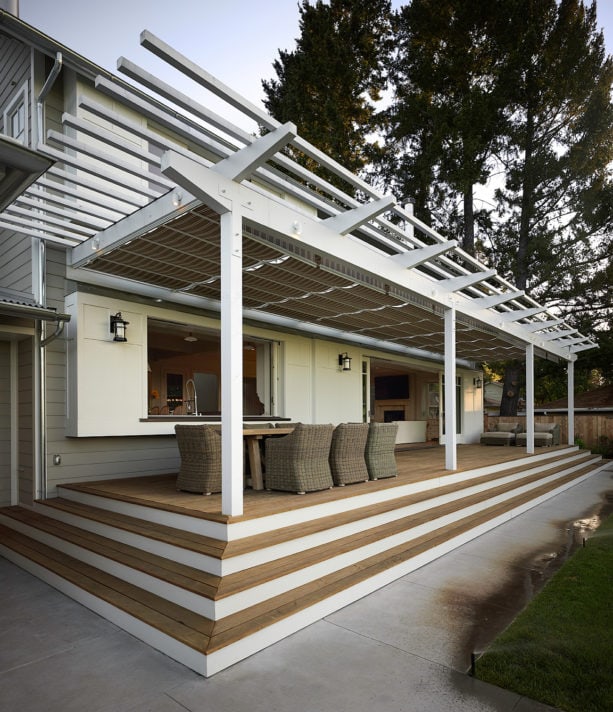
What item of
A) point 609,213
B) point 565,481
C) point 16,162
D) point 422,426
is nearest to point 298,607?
point 16,162

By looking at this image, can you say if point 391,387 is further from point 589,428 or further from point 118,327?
point 118,327

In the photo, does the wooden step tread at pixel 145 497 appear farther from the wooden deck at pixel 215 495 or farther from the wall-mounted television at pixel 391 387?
the wall-mounted television at pixel 391 387

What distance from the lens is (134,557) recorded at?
3961 millimetres

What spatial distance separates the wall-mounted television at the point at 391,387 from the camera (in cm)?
1575

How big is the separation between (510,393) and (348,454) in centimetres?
1317

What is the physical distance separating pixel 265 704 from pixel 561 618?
7.53 feet

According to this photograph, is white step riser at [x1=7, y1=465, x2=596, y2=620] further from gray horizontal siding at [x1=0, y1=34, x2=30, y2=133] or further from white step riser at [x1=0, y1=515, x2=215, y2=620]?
gray horizontal siding at [x1=0, y1=34, x2=30, y2=133]

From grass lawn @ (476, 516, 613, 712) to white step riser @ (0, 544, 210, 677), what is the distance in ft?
5.47

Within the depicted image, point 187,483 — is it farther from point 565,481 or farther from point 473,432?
point 473,432

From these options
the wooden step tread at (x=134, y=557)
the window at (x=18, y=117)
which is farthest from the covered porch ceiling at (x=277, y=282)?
the wooden step tread at (x=134, y=557)

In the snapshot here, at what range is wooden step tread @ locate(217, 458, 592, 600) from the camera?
11.0 ft

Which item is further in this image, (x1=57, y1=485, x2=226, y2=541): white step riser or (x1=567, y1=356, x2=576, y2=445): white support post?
(x1=567, y1=356, x2=576, y2=445): white support post

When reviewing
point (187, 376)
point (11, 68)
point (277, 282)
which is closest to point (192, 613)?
point (277, 282)

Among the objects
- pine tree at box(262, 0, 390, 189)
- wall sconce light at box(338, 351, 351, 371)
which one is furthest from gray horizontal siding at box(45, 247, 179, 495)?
pine tree at box(262, 0, 390, 189)
